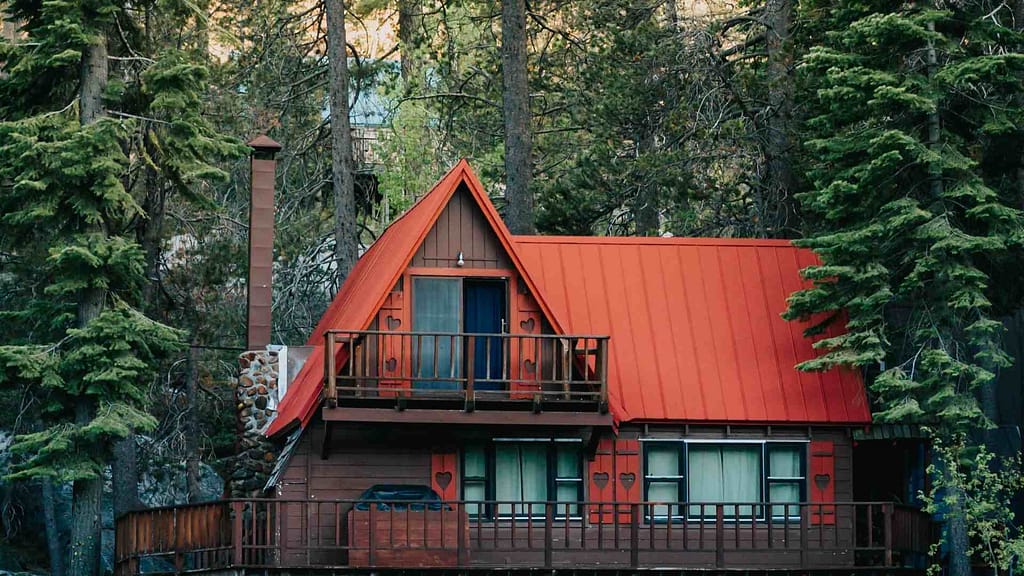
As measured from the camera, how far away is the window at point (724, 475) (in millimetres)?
26062

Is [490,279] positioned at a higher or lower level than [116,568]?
higher

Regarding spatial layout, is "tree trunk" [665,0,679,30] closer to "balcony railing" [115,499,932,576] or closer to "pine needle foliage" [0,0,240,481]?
"pine needle foliage" [0,0,240,481]

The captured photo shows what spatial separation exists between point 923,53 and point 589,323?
21.9 ft

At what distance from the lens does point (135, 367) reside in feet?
84.5

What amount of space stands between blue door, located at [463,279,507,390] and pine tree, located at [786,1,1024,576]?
14.7ft

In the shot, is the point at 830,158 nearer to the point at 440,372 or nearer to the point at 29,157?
the point at 440,372

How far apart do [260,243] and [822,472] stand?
33.3 ft

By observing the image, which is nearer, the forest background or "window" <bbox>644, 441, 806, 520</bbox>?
the forest background

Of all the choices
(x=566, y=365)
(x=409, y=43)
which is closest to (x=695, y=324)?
(x=566, y=365)

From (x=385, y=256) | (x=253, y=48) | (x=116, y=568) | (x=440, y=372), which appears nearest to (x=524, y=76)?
(x=253, y=48)

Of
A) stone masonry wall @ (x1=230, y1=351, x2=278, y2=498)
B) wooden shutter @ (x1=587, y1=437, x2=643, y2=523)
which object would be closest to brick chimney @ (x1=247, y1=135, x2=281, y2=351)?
stone masonry wall @ (x1=230, y1=351, x2=278, y2=498)

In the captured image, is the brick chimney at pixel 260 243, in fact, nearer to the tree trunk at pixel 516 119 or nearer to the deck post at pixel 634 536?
the tree trunk at pixel 516 119

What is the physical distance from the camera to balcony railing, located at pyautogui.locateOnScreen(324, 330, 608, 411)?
2441cm

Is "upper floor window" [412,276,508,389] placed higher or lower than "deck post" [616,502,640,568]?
higher
